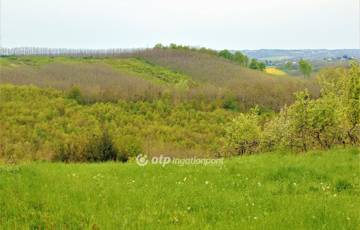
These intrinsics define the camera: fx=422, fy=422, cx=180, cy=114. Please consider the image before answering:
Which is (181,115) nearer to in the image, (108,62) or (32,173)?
(108,62)

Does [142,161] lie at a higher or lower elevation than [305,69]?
lower

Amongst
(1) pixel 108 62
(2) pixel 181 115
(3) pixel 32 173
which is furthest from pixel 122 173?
(1) pixel 108 62

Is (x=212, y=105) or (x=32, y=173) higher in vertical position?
(x=32, y=173)

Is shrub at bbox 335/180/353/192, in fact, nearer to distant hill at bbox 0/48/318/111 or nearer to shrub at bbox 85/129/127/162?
shrub at bbox 85/129/127/162

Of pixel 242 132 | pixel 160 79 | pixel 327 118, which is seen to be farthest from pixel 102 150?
pixel 160 79

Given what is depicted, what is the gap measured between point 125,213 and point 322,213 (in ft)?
12.0

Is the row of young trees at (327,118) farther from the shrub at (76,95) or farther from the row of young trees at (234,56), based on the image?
the row of young trees at (234,56)

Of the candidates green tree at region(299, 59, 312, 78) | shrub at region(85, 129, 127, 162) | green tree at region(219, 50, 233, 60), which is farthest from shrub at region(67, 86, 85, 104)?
green tree at region(219, 50, 233, 60)

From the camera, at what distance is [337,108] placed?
62.6 ft

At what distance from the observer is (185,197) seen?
9.02 meters

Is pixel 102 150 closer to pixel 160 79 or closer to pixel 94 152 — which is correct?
pixel 94 152

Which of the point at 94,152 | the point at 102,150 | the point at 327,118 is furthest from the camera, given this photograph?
the point at 102,150

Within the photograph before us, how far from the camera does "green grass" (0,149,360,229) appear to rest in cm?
749

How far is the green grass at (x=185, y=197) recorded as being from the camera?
24.6ft
